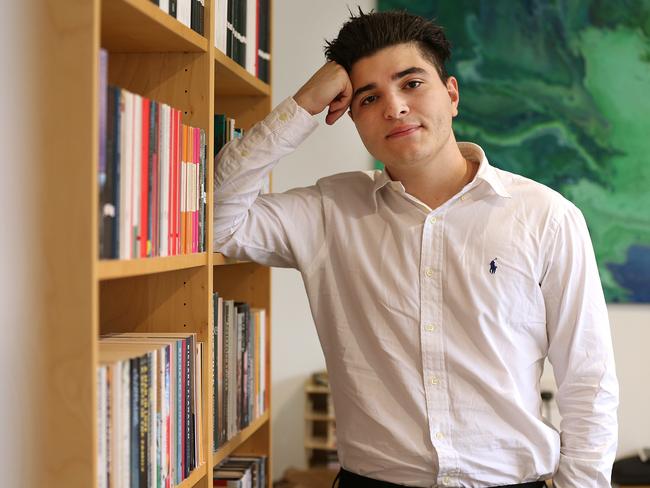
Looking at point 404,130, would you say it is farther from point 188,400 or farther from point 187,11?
point 188,400

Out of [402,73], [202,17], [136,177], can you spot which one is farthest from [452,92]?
[136,177]

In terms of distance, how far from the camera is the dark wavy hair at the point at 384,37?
1660 mm

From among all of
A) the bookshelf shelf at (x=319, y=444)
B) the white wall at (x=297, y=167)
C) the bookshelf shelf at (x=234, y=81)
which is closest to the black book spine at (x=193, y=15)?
the bookshelf shelf at (x=234, y=81)

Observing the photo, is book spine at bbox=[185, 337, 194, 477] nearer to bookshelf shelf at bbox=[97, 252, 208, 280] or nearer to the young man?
bookshelf shelf at bbox=[97, 252, 208, 280]

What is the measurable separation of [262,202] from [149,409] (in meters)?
0.61

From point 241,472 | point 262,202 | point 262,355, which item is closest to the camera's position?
point 262,202

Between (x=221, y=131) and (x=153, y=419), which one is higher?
(x=221, y=131)

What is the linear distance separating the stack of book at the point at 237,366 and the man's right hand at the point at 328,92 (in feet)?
1.54

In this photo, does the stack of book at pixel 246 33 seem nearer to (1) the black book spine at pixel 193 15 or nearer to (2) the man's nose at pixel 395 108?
(1) the black book spine at pixel 193 15

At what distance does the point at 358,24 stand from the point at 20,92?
0.87 meters

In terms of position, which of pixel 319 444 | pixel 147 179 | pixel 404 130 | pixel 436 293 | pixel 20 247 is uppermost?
pixel 404 130

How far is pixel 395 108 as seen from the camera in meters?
1.60

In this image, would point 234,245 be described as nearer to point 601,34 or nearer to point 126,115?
point 126,115

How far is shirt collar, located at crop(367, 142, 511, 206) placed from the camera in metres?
1.64
